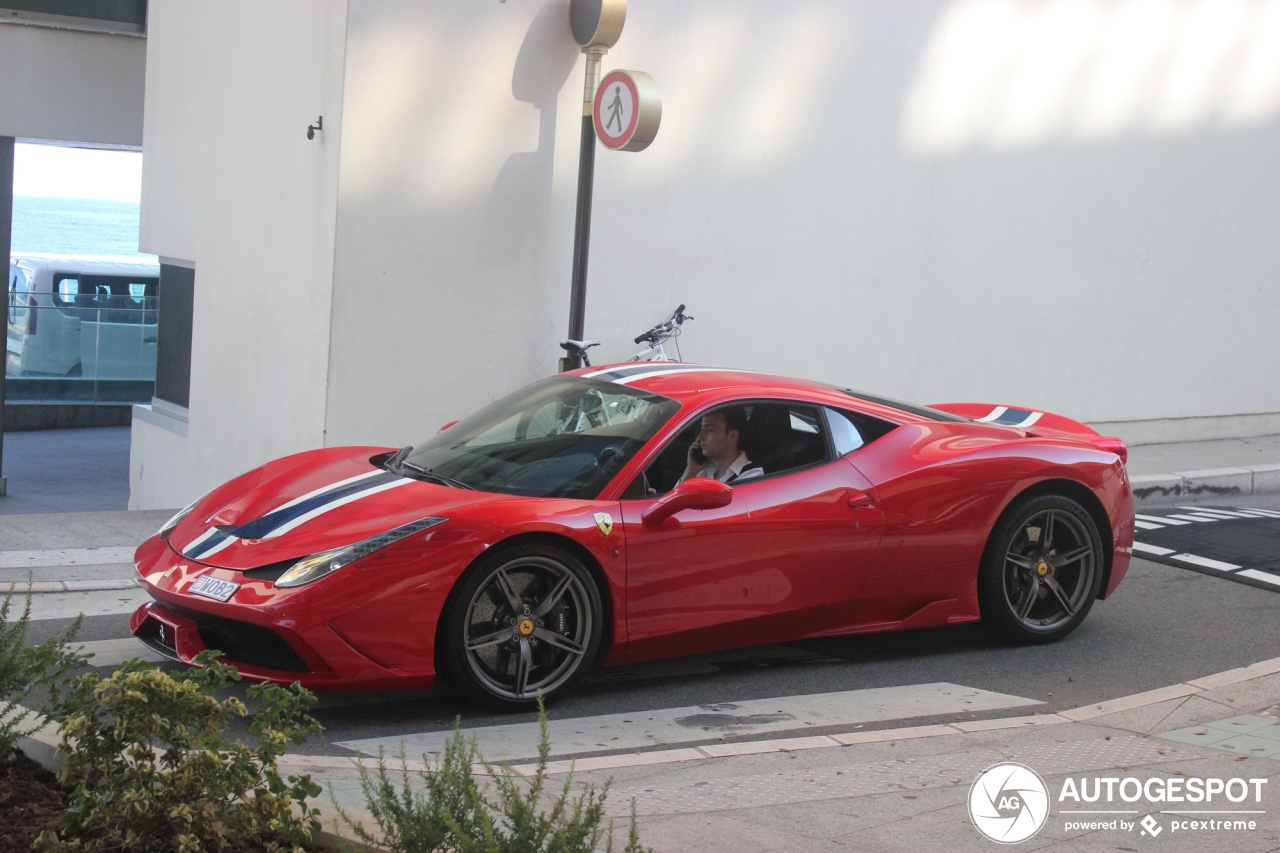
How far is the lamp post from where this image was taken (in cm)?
947

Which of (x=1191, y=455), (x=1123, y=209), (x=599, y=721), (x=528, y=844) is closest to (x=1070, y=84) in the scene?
(x=1123, y=209)

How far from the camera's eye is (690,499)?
519 cm

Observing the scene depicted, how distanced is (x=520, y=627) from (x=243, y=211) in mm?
6510

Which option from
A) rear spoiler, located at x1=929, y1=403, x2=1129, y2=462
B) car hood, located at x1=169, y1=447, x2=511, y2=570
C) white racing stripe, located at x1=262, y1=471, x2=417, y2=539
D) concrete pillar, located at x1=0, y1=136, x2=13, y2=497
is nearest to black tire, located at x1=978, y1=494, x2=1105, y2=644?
rear spoiler, located at x1=929, y1=403, x2=1129, y2=462

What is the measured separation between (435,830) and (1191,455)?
36.3 feet

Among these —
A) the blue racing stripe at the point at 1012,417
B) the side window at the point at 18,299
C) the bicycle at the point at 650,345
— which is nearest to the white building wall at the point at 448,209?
the bicycle at the point at 650,345

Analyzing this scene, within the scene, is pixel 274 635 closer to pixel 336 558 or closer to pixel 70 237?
pixel 336 558

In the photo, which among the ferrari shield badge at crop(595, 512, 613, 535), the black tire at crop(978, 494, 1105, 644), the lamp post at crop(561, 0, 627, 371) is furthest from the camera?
the lamp post at crop(561, 0, 627, 371)

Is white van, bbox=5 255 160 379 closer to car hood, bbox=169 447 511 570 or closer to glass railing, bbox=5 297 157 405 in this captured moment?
glass railing, bbox=5 297 157 405

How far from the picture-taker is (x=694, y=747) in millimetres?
4750

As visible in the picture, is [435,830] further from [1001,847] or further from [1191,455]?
[1191,455]

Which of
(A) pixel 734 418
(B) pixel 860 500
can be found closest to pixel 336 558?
(A) pixel 734 418

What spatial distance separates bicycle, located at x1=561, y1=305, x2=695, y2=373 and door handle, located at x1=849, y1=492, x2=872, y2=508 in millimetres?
3979

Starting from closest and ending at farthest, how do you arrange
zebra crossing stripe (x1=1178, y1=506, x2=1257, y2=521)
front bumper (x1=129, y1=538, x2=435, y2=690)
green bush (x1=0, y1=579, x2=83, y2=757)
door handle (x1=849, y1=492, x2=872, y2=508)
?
green bush (x1=0, y1=579, x2=83, y2=757) < front bumper (x1=129, y1=538, x2=435, y2=690) < door handle (x1=849, y1=492, x2=872, y2=508) < zebra crossing stripe (x1=1178, y1=506, x2=1257, y2=521)
